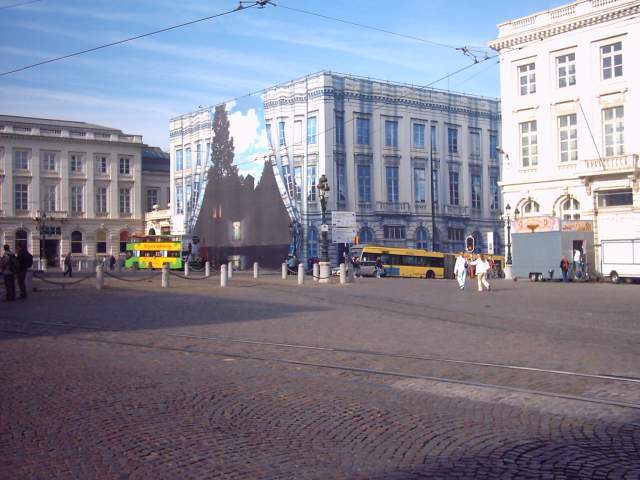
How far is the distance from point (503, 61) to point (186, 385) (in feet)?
135

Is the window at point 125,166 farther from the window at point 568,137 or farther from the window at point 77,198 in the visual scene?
the window at point 568,137

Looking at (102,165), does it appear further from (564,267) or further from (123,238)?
(564,267)

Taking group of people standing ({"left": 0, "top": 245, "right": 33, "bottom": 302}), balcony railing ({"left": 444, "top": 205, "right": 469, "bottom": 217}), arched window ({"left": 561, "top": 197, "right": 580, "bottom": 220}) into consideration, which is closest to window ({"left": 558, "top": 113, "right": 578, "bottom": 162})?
arched window ({"left": 561, "top": 197, "right": 580, "bottom": 220})

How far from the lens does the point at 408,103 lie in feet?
209

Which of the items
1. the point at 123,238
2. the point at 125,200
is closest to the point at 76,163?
the point at 125,200

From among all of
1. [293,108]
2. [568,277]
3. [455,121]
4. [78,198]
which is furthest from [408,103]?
[78,198]

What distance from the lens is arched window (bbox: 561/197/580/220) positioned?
4231 centimetres

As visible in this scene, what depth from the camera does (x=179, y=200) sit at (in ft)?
244

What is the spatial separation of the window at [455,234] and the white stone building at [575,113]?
19.4 metres

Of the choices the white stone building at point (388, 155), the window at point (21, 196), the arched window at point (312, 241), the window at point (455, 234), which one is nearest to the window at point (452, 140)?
the white stone building at point (388, 155)

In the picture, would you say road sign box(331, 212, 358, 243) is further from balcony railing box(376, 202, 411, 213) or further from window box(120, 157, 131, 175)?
window box(120, 157, 131, 175)

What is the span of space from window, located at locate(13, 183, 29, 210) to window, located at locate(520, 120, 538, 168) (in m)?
55.5

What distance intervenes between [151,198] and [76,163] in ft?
35.7

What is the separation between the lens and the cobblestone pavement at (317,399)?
5.45m
